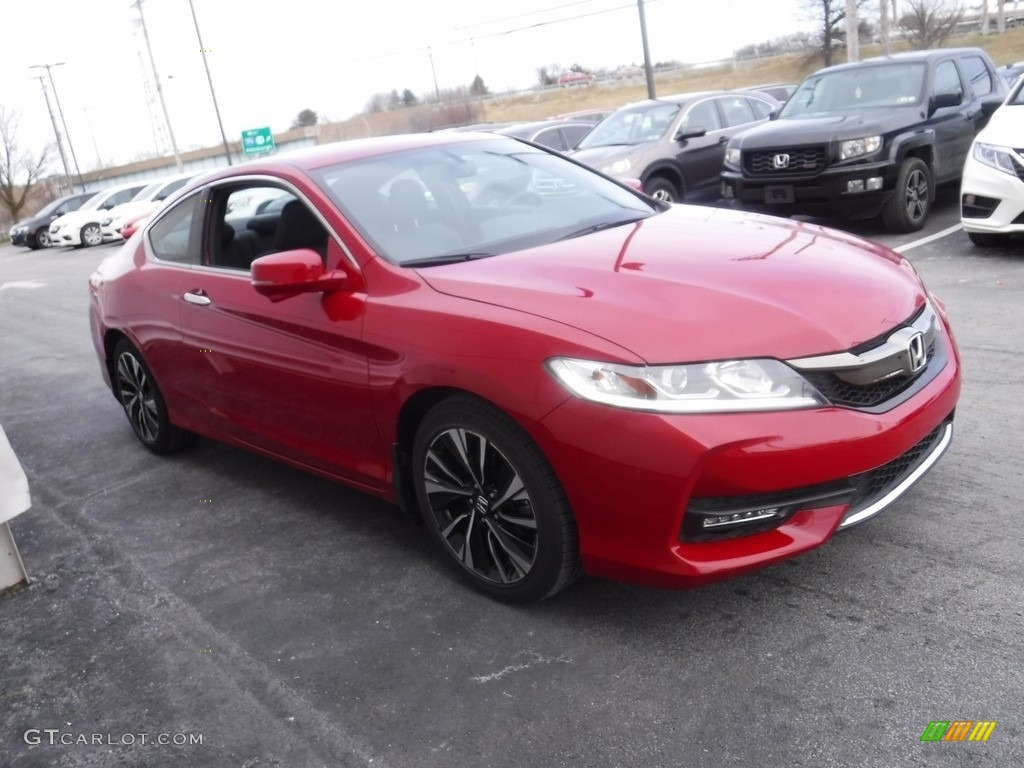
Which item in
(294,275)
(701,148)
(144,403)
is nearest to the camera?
(294,275)

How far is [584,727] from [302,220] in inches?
93.6

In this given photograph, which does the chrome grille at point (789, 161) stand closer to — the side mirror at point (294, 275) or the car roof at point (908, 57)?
the car roof at point (908, 57)

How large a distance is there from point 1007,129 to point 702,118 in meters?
5.57

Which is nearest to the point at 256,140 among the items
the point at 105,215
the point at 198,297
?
the point at 105,215

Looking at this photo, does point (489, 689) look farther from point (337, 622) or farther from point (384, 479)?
point (384, 479)

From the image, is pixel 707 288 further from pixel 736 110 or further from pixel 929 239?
pixel 736 110

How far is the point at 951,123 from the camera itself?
33.0 feet

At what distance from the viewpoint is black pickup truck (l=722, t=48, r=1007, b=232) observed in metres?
9.43

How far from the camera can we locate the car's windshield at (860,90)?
10.1 meters

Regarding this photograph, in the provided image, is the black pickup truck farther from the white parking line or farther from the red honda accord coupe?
the red honda accord coupe

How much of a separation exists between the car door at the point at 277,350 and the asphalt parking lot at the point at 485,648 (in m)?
0.43

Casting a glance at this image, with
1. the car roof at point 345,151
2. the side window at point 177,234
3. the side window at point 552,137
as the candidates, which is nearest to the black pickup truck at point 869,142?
the car roof at point 345,151

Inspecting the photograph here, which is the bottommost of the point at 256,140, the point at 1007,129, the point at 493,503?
the point at 493,503

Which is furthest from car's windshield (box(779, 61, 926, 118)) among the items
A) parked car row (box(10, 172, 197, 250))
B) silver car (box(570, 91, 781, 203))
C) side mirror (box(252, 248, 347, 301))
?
parked car row (box(10, 172, 197, 250))
